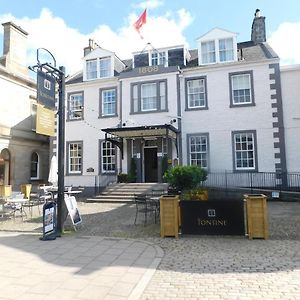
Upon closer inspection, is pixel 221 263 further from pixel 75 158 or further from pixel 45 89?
pixel 75 158

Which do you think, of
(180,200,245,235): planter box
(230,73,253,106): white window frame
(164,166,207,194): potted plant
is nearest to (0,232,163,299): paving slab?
(180,200,245,235): planter box

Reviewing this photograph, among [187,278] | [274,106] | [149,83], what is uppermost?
[149,83]

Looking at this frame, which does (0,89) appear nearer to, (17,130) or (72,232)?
(17,130)

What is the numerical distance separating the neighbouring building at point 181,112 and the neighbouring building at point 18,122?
13.1 ft

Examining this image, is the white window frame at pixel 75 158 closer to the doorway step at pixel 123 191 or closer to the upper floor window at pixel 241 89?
the doorway step at pixel 123 191

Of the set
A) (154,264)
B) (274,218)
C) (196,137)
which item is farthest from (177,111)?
(154,264)

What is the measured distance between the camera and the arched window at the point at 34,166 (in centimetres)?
2513

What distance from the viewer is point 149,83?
20.9m

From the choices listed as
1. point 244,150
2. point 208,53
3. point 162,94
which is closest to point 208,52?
point 208,53

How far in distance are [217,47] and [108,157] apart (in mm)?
9806

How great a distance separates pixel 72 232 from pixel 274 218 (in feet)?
23.0

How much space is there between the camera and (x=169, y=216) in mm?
8984

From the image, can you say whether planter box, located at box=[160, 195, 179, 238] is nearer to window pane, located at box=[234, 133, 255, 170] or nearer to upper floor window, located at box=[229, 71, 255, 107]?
window pane, located at box=[234, 133, 255, 170]

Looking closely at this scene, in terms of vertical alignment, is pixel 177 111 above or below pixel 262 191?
above
